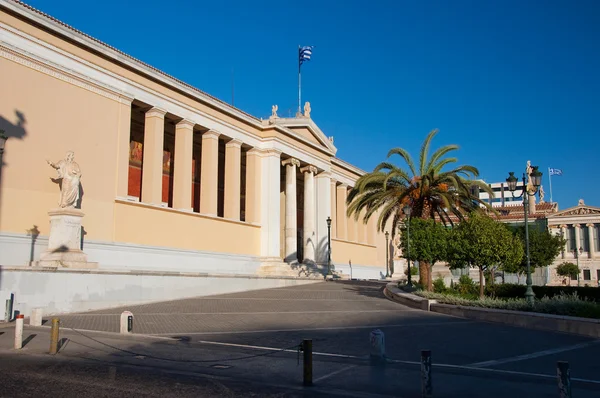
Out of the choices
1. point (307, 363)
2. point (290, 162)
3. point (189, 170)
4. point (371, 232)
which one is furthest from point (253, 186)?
point (307, 363)

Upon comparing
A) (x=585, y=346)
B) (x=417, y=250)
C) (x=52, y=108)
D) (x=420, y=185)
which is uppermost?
(x=52, y=108)

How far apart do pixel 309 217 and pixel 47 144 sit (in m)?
22.7

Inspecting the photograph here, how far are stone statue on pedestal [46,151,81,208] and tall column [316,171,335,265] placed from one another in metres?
24.7

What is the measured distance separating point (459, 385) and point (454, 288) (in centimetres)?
2210

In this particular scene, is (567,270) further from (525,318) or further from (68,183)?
(68,183)

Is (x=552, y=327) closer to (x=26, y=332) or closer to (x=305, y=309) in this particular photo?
(x=305, y=309)

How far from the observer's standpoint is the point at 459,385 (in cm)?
803

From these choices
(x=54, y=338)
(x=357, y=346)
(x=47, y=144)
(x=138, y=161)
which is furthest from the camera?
(x=138, y=161)

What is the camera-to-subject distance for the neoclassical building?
22.5m

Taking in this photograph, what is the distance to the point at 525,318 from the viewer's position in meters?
15.8

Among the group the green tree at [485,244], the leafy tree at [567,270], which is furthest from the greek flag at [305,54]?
the leafy tree at [567,270]

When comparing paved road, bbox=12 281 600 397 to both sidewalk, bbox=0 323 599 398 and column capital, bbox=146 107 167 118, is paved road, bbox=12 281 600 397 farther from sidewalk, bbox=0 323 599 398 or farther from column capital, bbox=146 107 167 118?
column capital, bbox=146 107 167 118

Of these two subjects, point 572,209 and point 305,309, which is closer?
point 305,309

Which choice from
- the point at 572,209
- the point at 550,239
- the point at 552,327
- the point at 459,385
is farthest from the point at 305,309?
the point at 572,209
